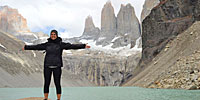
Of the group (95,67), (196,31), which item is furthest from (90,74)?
(196,31)

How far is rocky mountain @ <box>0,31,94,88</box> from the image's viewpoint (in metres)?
56.9

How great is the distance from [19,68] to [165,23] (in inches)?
1475

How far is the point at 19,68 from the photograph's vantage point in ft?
210

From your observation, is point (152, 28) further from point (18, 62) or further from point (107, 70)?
point (107, 70)

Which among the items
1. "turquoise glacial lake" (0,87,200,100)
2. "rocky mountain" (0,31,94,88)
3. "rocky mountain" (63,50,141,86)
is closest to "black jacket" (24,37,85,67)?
"turquoise glacial lake" (0,87,200,100)

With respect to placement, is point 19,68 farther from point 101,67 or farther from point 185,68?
point 101,67

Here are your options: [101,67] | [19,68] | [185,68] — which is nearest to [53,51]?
[185,68]

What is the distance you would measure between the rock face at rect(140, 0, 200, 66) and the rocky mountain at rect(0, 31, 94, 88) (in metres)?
28.3

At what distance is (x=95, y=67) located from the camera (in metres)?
136

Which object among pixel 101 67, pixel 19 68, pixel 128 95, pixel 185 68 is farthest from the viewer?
pixel 101 67

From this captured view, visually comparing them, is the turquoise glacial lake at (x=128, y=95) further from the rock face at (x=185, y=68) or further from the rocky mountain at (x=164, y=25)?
the rocky mountain at (x=164, y=25)

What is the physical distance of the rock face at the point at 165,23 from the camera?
152 ft

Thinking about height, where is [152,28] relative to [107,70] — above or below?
above

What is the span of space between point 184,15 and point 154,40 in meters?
8.06
